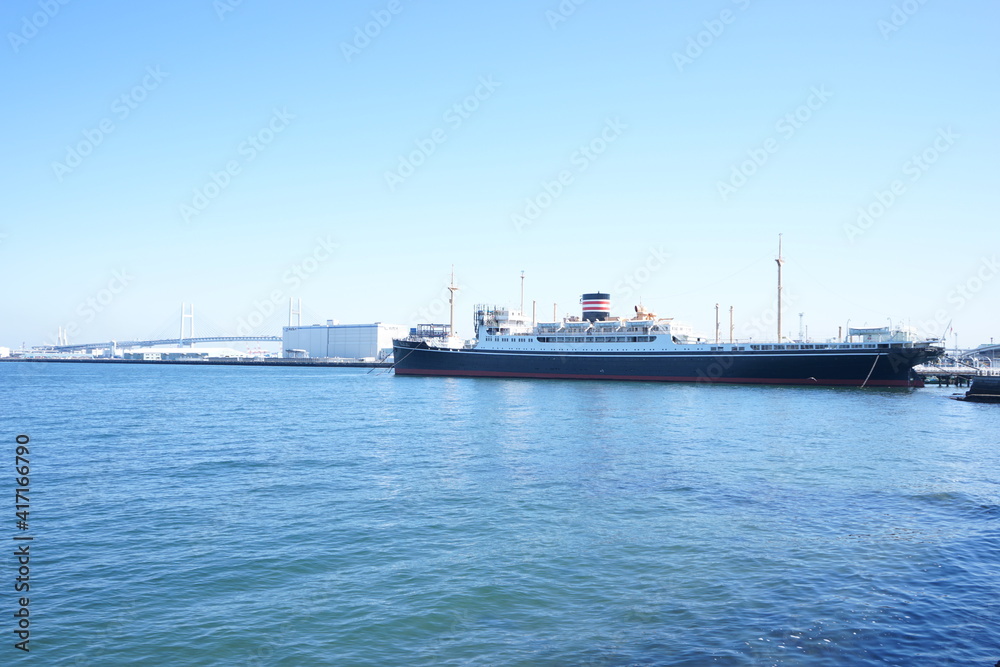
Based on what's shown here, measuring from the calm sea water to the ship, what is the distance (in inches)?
1172

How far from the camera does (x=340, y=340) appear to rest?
157 metres

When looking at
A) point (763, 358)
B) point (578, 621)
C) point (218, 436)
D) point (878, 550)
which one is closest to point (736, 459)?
point (878, 550)

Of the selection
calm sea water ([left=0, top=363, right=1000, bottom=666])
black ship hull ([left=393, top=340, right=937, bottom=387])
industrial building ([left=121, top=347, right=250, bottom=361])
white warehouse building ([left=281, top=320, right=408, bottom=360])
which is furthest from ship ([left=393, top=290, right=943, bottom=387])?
industrial building ([left=121, top=347, right=250, bottom=361])

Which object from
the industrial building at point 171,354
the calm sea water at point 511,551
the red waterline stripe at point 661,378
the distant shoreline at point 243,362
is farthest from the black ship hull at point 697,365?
the industrial building at point 171,354

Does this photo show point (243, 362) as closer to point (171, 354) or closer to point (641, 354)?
point (171, 354)

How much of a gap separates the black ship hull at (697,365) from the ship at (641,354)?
0.08 metres

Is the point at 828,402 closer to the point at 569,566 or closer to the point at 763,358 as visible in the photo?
the point at 763,358

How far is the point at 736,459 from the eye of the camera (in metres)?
20.4

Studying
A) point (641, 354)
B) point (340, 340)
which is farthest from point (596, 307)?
point (340, 340)

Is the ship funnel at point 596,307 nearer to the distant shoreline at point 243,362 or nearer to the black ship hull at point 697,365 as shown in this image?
the black ship hull at point 697,365

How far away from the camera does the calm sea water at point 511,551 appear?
25.9ft

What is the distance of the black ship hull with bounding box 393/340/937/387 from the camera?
2056 inches

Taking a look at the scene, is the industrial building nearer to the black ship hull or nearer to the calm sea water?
the black ship hull

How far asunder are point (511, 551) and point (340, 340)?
151166mm
